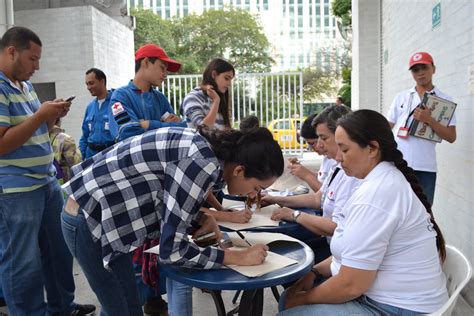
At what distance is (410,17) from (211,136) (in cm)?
526

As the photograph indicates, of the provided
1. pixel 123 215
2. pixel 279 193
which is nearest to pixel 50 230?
pixel 123 215

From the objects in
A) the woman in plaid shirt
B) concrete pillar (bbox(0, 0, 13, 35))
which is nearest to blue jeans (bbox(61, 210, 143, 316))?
the woman in plaid shirt

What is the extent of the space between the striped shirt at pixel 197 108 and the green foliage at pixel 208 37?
27.1 meters

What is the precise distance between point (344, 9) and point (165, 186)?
45.0ft

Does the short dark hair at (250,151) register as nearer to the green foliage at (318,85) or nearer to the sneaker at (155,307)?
the sneaker at (155,307)

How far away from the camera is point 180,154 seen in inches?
61.2

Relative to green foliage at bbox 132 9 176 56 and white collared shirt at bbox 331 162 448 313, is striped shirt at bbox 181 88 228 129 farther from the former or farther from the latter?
green foliage at bbox 132 9 176 56

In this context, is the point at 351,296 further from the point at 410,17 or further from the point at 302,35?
the point at 302,35

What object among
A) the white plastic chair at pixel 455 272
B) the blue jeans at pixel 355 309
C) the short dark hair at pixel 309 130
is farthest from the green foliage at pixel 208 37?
the blue jeans at pixel 355 309

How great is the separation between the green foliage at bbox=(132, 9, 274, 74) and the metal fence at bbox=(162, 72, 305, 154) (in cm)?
2203

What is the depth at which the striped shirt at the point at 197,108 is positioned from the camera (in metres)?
3.61

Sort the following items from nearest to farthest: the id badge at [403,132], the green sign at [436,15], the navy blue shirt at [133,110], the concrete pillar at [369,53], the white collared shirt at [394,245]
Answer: the white collared shirt at [394,245]
the navy blue shirt at [133,110]
the id badge at [403,132]
the green sign at [436,15]
the concrete pillar at [369,53]

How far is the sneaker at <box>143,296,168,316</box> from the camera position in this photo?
3072mm

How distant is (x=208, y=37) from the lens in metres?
32.8
